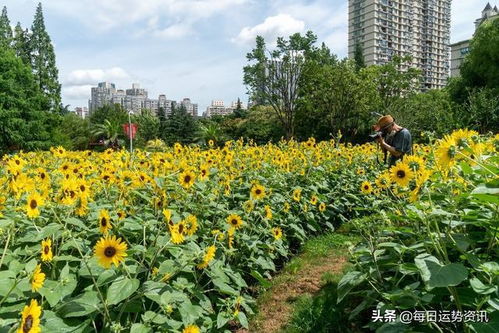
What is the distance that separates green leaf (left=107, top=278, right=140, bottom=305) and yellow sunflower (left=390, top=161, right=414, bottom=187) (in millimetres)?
1386

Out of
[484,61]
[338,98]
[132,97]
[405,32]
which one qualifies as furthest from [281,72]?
[132,97]

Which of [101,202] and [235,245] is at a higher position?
[101,202]

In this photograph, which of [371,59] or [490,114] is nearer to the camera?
[490,114]

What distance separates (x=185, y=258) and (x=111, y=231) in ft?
2.19

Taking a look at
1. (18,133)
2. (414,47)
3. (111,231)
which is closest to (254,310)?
(111,231)

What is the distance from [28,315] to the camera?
1303 millimetres

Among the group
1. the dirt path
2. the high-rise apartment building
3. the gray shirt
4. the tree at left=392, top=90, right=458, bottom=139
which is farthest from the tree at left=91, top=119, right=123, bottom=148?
the high-rise apartment building

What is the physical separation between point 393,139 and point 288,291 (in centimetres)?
→ 244

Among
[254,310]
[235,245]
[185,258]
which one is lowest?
[254,310]

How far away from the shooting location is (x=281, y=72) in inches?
1131

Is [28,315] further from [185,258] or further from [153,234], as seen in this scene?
[153,234]

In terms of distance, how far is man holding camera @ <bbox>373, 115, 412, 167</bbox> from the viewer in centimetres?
498

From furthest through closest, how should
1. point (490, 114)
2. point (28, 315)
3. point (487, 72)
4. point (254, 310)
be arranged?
point (487, 72), point (490, 114), point (254, 310), point (28, 315)

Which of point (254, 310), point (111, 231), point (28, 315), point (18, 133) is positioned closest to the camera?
point (28, 315)
